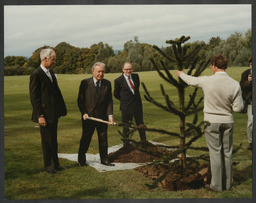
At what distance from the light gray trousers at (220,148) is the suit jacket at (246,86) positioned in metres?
1.57

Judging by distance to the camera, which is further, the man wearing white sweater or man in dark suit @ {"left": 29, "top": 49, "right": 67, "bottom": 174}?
man in dark suit @ {"left": 29, "top": 49, "right": 67, "bottom": 174}

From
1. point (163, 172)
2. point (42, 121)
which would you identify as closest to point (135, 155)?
point (163, 172)

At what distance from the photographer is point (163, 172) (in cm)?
628

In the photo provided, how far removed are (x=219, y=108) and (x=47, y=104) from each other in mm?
3350

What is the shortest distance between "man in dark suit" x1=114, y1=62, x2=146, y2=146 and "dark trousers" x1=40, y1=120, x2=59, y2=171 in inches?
60.0

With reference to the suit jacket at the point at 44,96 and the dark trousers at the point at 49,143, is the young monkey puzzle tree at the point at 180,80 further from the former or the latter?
the dark trousers at the point at 49,143

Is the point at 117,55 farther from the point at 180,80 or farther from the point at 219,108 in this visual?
the point at 219,108

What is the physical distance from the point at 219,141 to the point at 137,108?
201 cm

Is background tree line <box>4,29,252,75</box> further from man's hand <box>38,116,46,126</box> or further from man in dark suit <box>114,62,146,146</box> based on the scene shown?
man's hand <box>38,116,46,126</box>

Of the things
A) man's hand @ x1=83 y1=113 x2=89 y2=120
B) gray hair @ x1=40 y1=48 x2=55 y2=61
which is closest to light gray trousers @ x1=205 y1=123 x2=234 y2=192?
man's hand @ x1=83 y1=113 x2=89 y2=120

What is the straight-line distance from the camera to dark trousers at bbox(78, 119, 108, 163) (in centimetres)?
661

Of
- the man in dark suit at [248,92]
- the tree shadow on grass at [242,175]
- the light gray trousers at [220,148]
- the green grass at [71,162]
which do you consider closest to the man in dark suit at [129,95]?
the green grass at [71,162]

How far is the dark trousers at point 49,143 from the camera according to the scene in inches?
248

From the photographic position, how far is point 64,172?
6.44m
